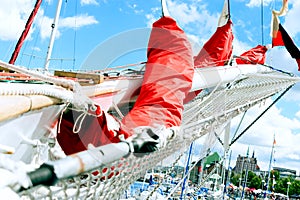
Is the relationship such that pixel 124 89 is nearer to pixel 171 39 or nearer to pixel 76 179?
pixel 171 39

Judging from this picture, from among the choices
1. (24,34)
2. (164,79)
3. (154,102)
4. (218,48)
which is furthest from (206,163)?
(154,102)

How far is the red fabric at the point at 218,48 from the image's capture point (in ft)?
12.7

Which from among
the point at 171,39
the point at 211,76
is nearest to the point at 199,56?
the point at 211,76

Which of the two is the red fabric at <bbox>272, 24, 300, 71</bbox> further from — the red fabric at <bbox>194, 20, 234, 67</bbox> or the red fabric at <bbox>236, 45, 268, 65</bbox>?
the red fabric at <bbox>194, 20, 234, 67</bbox>

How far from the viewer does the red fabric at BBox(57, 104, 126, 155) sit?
1.67 m

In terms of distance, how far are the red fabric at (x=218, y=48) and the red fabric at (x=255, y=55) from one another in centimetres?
66

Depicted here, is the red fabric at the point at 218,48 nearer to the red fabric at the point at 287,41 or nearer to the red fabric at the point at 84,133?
the red fabric at the point at 287,41

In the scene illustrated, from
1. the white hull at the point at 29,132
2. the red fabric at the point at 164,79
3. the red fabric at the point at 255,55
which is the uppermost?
the red fabric at the point at 255,55

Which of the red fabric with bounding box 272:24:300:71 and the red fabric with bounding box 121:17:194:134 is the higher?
the red fabric with bounding box 272:24:300:71

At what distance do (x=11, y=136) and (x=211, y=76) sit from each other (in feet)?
8.07

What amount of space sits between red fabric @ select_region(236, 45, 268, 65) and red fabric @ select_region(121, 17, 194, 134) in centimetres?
230

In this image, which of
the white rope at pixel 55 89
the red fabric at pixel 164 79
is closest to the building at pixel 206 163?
the red fabric at pixel 164 79

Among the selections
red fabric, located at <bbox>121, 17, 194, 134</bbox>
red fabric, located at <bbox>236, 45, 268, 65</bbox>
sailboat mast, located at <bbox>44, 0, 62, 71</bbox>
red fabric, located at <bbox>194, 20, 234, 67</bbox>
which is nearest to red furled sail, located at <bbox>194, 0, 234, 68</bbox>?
red fabric, located at <bbox>194, 20, 234, 67</bbox>

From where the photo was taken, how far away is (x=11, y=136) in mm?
1425
